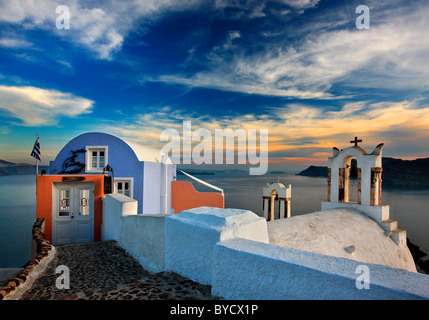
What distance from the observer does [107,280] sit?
3932mm

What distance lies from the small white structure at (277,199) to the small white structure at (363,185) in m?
2.17

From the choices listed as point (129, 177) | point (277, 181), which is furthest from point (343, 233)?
point (129, 177)

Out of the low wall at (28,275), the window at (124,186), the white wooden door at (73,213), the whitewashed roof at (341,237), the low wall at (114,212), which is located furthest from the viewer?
the window at (124,186)

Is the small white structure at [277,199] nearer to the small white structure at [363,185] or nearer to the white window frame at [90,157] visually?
the small white structure at [363,185]

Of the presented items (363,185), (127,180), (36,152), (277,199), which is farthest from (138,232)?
(277,199)

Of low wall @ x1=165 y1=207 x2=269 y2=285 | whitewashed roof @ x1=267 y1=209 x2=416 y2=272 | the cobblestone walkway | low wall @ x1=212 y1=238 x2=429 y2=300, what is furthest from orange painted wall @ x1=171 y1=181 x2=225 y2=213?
low wall @ x1=212 y1=238 x2=429 y2=300

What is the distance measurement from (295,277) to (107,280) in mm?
3318

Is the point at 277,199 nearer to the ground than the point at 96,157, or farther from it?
nearer to the ground

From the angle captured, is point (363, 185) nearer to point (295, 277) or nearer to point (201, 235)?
point (201, 235)

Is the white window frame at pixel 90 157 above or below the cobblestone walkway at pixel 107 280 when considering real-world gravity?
above

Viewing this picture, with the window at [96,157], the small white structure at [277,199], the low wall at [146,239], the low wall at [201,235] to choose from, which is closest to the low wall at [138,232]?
the low wall at [146,239]

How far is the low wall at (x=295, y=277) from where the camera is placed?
61.9 inches

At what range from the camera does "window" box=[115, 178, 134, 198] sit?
→ 11.4m

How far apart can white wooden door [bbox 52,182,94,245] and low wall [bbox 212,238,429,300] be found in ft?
25.1
